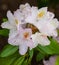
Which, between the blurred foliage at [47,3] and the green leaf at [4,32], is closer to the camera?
the green leaf at [4,32]

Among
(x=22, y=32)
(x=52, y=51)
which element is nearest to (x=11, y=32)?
(x=22, y=32)

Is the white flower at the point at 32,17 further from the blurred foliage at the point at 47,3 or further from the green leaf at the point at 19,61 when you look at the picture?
the blurred foliage at the point at 47,3

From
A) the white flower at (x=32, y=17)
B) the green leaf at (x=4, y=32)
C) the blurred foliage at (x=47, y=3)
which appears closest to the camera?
the white flower at (x=32, y=17)

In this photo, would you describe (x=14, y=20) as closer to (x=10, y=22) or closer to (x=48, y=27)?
(x=10, y=22)

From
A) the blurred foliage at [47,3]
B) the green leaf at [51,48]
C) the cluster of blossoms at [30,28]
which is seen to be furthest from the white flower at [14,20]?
the blurred foliage at [47,3]

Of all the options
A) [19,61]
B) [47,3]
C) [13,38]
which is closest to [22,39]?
[13,38]

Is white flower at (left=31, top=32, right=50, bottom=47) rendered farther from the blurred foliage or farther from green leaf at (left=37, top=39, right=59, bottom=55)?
the blurred foliage

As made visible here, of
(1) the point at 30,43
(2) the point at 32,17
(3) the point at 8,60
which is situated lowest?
(3) the point at 8,60

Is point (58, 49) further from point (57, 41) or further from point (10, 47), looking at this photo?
point (10, 47)
